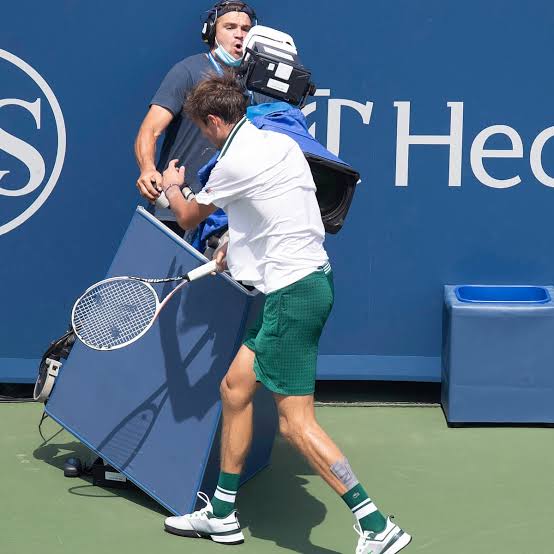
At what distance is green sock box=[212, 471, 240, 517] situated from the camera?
4.72 meters

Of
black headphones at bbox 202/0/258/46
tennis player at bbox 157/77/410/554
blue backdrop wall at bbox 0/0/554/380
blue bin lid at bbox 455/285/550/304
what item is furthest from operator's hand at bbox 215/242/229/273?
blue bin lid at bbox 455/285/550/304

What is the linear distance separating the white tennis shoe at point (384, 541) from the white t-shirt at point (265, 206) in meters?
0.88

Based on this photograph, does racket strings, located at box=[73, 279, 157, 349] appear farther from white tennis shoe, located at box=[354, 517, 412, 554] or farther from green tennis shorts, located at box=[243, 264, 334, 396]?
white tennis shoe, located at box=[354, 517, 412, 554]

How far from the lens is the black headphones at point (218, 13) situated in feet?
18.6

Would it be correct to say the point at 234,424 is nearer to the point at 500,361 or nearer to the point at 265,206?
the point at 265,206

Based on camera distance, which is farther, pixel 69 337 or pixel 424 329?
pixel 424 329

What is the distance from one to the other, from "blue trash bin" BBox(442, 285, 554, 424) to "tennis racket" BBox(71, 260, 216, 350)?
1.66m

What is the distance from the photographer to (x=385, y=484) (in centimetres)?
532

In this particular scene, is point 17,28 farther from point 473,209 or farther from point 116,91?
point 473,209

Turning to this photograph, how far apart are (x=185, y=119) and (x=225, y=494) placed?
176 cm

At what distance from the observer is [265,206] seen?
175 inches

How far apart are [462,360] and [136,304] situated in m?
1.79

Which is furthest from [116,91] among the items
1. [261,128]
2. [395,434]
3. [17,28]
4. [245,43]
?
[395,434]

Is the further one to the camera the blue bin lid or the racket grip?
the blue bin lid
